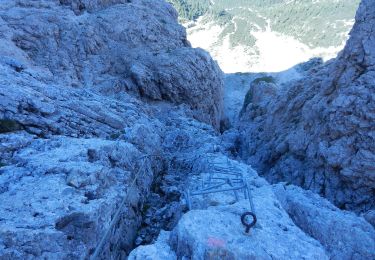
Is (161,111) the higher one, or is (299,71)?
(299,71)

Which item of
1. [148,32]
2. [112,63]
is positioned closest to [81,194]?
[112,63]

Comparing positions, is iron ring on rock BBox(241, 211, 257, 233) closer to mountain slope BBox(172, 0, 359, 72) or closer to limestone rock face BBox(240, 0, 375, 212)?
limestone rock face BBox(240, 0, 375, 212)

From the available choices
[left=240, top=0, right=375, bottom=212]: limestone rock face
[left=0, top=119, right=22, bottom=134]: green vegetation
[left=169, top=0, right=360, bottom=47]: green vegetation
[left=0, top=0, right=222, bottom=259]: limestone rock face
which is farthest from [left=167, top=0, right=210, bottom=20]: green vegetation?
[left=0, top=119, right=22, bottom=134]: green vegetation

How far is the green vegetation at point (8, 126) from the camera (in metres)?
13.6

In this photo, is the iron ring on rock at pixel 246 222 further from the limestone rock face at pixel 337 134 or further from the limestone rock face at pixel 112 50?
the limestone rock face at pixel 112 50

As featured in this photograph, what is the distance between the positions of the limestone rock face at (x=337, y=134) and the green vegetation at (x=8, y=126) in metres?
16.6

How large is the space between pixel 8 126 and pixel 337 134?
18.2 metres

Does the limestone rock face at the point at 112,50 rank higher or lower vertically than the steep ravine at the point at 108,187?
higher

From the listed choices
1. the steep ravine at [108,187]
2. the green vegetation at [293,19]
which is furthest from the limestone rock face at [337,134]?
the green vegetation at [293,19]

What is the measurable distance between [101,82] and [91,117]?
1529 cm

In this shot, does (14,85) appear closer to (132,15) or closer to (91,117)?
(91,117)

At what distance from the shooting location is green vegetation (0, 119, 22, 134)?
13.6 m

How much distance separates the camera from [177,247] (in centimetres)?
874

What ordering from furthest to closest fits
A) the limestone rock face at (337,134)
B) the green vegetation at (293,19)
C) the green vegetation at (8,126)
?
1. the green vegetation at (293,19)
2. the limestone rock face at (337,134)
3. the green vegetation at (8,126)
